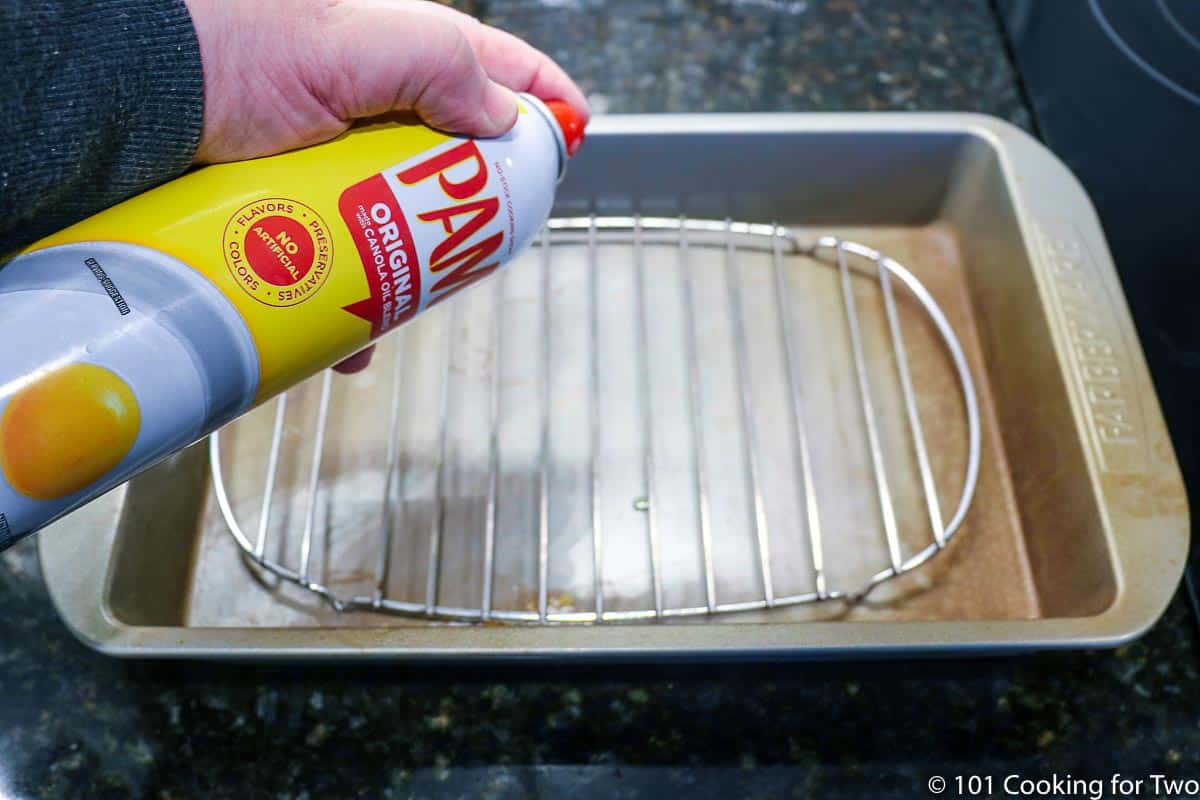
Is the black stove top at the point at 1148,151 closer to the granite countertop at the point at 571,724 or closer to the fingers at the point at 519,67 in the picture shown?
the granite countertop at the point at 571,724

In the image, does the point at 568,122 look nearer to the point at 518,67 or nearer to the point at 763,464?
the point at 518,67

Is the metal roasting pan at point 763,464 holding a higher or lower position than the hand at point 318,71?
lower

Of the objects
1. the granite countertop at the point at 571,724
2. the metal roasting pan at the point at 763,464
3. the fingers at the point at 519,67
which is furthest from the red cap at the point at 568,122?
the granite countertop at the point at 571,724

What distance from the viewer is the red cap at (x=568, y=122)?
0.59 m

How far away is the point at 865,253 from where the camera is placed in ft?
2.70

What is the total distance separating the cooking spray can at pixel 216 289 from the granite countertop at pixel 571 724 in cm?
23

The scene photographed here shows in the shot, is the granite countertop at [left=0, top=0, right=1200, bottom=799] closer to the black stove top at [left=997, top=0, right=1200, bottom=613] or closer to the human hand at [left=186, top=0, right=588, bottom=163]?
the black stove top at [left=997, top=0, right=1200, bottom=613]

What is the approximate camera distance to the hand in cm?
48

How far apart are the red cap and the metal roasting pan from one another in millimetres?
174

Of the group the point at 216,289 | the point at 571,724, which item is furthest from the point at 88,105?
the point at 571,724

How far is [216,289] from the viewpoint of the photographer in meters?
0.44

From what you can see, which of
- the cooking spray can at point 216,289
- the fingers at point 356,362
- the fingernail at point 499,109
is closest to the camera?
the cooking spray can at point 216,289

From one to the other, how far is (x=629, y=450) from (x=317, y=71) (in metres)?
0.36

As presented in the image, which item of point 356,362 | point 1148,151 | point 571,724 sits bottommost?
point 571,724
